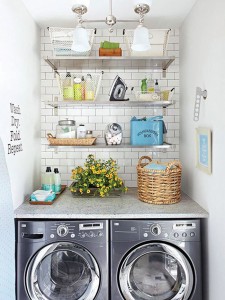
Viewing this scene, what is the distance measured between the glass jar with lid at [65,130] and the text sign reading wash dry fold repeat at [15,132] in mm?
485

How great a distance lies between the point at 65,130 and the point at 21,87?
60 centimetres

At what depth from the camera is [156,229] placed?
7.25 ft

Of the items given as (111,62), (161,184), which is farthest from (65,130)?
(161,184)

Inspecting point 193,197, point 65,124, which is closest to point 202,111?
point 193,197

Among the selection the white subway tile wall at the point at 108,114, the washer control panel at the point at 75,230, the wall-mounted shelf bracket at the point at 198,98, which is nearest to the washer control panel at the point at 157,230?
the washer control panel at the point at 75,230

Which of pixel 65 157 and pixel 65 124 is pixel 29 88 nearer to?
pixel 65 124

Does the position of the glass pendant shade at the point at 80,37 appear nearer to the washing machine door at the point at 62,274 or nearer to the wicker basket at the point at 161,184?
the wicker basket at the point at 161,184

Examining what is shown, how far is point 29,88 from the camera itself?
270 centimetres

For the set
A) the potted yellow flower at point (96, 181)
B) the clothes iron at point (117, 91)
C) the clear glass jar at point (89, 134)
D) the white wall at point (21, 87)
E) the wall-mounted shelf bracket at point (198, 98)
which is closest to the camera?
the white wall at point (21, 87)

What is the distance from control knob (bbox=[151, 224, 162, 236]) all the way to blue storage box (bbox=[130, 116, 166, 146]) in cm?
90

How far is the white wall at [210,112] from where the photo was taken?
195 centimetres

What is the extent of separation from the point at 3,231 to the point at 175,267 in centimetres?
129

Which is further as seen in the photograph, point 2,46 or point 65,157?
point 65,157

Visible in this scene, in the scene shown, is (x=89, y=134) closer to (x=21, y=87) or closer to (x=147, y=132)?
(x=147, y=132)
